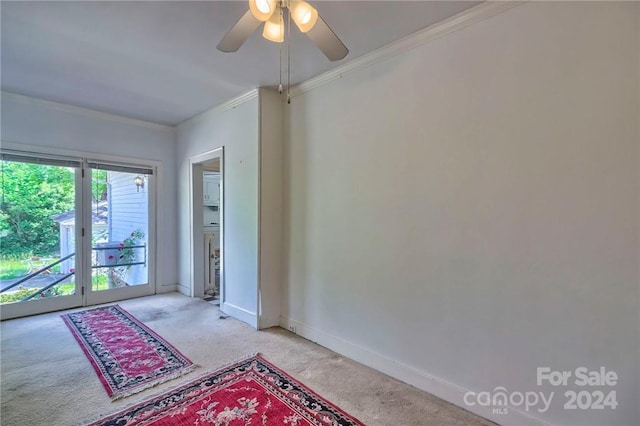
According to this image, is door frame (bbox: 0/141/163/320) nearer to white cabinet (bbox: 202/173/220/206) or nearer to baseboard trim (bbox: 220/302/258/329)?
white cabinet (bbox: 202/173/220/206)

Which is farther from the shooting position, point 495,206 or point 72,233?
point 72,233

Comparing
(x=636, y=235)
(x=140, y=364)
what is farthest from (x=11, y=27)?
(x=636, y=235)

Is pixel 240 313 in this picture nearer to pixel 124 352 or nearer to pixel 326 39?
pixel 124 352

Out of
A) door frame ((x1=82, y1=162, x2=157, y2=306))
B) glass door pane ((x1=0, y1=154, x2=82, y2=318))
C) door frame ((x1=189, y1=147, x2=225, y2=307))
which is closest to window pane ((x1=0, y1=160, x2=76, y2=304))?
glass door pane ((x1=0, y1=154, x2=82, y2=318))

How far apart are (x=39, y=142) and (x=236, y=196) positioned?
2.55 metres

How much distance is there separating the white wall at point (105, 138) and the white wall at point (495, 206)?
3.17 meters

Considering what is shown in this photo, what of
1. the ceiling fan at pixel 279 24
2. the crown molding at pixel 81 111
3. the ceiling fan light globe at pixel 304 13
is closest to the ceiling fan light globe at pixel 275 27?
the ceiling fan at pixel 279 24

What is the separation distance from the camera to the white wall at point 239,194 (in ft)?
11.6

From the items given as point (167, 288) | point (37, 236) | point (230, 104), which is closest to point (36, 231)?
point (37, 236)

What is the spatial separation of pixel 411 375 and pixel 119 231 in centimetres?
430

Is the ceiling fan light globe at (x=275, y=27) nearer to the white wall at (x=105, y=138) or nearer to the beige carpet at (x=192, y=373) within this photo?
the beige carpet at (x=192, y=373)

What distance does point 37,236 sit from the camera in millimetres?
3826

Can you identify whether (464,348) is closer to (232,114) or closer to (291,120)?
(291,120)

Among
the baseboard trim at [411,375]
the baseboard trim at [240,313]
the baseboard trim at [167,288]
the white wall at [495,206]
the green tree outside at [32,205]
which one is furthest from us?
the baseboard trim at [167,288]
